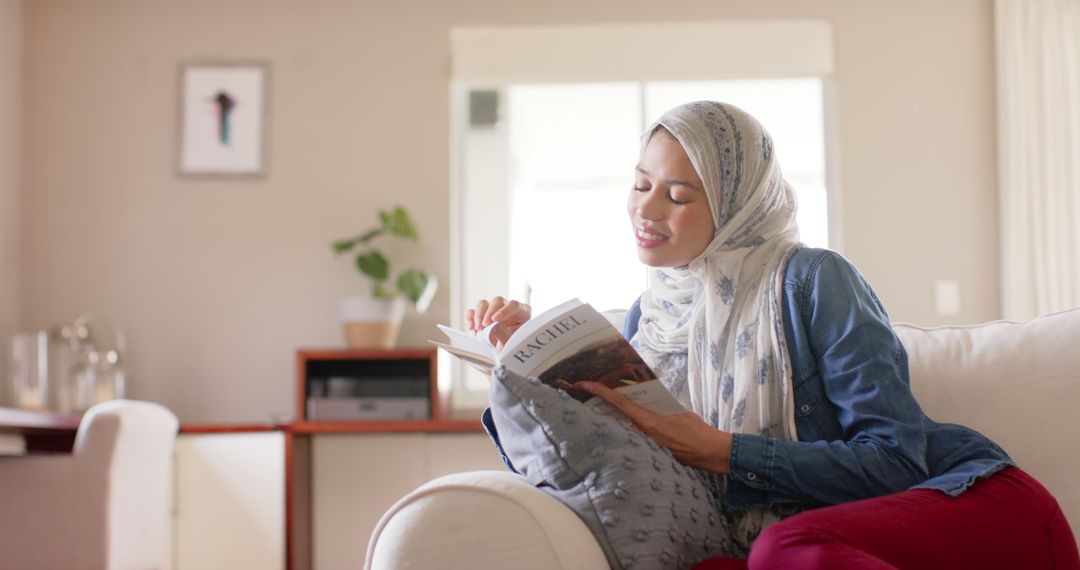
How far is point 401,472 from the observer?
166 inches

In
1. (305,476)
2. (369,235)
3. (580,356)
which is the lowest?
(305,476)

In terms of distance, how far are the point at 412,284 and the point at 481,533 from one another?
3052mm

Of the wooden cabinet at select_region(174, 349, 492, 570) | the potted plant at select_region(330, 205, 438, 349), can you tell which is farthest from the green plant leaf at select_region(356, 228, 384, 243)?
the wooden cabinet at select_region(174, 349, 492, 570)

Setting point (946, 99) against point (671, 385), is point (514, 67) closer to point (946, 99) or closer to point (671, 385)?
point (946, 99)

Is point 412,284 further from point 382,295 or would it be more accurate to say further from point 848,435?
point 848,435

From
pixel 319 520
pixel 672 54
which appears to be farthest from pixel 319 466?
pixel 672 54

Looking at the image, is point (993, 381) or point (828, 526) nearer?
point (828, 526)

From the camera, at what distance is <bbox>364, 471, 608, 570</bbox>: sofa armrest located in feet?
4.48

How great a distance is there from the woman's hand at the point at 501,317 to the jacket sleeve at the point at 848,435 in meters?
0.48

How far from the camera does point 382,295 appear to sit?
4.38 m

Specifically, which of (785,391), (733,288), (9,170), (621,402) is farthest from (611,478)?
(9,170)

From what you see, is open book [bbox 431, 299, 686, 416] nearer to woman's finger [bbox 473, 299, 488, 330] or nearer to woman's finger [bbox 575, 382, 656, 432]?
woman's finger [bbox 575, 382, 656, 432]

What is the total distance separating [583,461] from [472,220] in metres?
3.30

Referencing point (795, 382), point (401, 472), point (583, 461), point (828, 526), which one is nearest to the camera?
point (828, 526)
